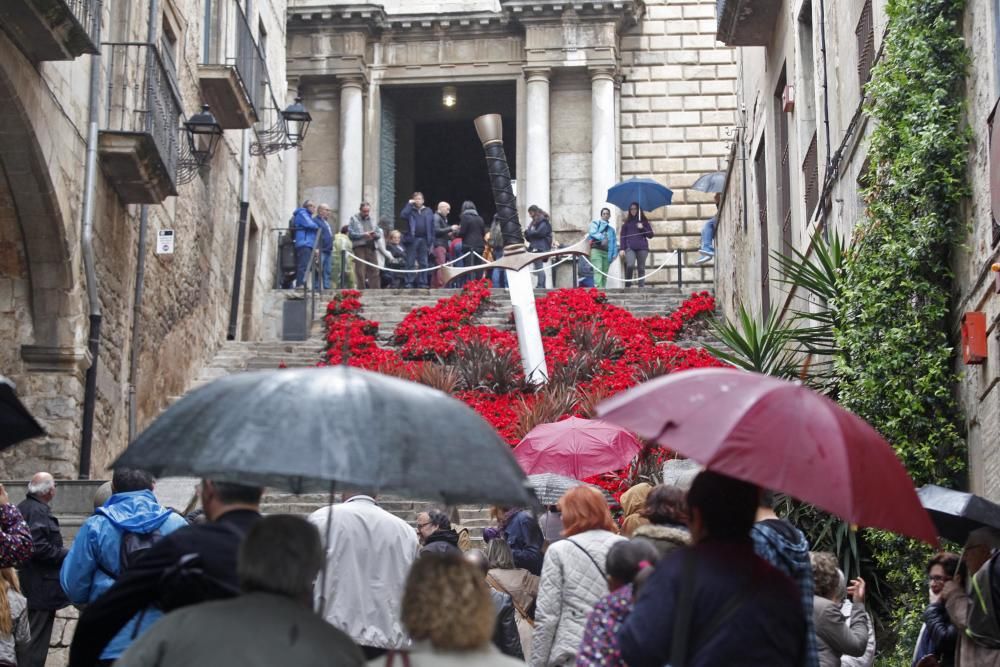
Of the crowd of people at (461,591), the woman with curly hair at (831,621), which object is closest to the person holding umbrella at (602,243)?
the crowd of people at (461,591)

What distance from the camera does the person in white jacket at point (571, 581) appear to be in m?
6.84

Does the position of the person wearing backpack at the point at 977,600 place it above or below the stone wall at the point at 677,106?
below

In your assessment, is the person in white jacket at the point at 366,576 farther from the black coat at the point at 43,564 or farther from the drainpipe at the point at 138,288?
the drainpipe at the point at 138,288

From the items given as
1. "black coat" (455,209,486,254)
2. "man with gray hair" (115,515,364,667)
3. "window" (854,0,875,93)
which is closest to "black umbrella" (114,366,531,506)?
"man with gray hair" (115,515,364,667)

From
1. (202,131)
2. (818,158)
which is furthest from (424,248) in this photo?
(818,158)

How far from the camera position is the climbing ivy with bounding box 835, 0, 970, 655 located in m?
10.8

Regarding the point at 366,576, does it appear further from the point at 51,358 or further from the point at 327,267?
the point at 327,267

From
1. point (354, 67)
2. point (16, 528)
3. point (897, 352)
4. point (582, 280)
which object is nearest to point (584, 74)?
point (354, 67)

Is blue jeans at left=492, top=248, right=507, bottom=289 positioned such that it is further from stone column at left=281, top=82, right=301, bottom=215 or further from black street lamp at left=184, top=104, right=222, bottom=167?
black street lamp at left=184, top=104, right=222, bottom=167

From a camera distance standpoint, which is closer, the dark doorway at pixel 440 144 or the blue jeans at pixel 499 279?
the blue jeans at pixel 499 279

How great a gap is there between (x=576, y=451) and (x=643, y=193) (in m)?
16.8

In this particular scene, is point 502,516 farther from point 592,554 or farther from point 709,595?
point 709,595

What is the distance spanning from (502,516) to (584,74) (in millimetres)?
23101

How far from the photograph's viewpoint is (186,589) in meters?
4.91
